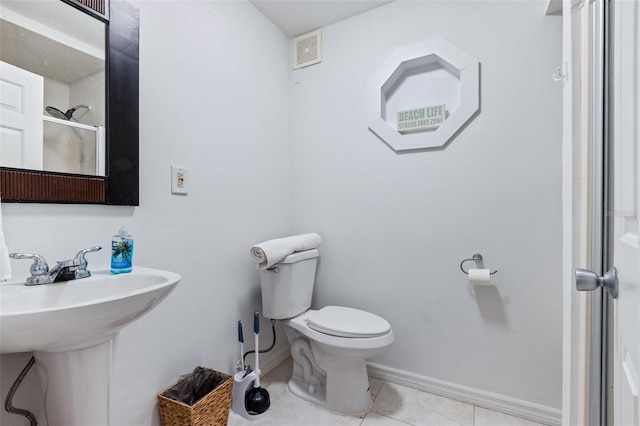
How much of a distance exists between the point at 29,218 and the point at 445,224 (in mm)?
1701

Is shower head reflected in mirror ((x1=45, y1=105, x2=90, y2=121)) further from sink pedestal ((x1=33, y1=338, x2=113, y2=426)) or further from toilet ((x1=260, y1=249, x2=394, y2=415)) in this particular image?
toilet ((x1=260, y1=249, x2=394, y2=415))

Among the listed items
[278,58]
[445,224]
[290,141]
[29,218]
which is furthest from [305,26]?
[29,218]

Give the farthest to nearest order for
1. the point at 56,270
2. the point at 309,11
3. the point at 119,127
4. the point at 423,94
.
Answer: the point at 309,11, the point at 423,94, the point at 119,127, the point at 56,270

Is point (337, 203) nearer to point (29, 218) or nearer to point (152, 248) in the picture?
point (152, 248)

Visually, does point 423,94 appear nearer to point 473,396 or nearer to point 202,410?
point 473,396

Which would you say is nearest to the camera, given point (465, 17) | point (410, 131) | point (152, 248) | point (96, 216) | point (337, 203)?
point (96, 216)

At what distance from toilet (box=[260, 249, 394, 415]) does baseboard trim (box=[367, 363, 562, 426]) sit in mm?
252

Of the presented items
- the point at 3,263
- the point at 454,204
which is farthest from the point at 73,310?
the point at 454,204

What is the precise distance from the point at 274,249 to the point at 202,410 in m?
0.73

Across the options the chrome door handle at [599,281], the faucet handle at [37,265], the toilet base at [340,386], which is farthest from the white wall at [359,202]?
the chrome door handle at [599,281]

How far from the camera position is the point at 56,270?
0.87 meters

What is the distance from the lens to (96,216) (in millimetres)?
1053

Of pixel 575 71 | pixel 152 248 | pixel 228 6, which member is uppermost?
pixel 228 6

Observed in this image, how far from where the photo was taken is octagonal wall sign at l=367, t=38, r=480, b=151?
153 centimetres
